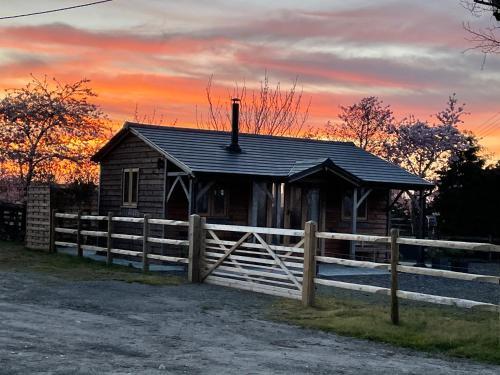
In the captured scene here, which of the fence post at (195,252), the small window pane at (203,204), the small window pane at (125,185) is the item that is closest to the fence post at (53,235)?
the small window pane at (125,185)

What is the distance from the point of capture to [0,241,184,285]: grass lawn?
52.4ft

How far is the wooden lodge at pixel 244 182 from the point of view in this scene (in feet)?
71.1

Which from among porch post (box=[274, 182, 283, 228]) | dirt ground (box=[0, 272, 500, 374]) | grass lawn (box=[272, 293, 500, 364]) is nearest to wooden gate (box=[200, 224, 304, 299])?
grass lawn (box=[272, 293, 500, 364])

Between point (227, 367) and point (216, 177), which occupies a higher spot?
point (216, 177)

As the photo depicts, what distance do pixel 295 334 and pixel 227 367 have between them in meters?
2.68

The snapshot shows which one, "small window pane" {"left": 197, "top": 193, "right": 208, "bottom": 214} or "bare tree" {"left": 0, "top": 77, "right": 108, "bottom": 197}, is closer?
"small window pane" {"left": 197, "top": 193, "right": 208, "bottom": 214}

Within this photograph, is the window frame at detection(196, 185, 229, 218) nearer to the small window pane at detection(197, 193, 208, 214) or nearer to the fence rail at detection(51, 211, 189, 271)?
the small window pane at detection(197, 193, 208, 214)

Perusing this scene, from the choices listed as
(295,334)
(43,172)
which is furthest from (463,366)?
(43,172)

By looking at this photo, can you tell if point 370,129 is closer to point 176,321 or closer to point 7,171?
point 7,171

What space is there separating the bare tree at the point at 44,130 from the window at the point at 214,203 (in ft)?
41.2

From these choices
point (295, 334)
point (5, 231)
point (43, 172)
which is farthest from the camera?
point (43, 172)

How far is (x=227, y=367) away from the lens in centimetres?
742

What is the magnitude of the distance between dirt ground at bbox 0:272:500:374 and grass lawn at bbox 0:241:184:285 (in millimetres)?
2798

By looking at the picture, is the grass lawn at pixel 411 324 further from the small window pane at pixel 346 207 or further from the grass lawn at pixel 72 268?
the small window pane at pixel 346 207
